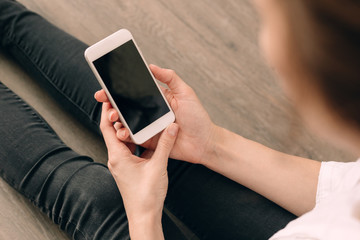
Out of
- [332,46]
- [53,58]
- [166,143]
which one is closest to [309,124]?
[332,46]

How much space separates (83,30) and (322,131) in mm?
795

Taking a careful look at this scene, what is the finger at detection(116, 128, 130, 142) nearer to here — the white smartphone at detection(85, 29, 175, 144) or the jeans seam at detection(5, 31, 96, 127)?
the white smartphone at detection(85, 29, 175, 144)

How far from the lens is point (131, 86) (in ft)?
2.12

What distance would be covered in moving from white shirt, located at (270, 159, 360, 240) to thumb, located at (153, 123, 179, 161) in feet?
0.76

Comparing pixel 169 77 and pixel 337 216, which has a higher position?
pixel 169 77

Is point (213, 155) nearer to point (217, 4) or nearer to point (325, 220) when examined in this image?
point (325, 220)

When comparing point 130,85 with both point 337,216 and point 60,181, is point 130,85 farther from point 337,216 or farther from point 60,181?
point 337,216

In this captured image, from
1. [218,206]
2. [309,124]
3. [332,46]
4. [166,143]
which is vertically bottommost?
[218,206]

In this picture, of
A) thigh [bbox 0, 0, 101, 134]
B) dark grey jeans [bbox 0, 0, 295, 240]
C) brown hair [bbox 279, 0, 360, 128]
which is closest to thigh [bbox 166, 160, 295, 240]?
dark grey jeans [bbox 0, 0, 295, 240]

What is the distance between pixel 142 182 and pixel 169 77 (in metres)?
0.21

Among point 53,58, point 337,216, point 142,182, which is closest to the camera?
point 337,216

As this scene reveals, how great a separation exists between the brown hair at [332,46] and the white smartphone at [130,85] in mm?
357

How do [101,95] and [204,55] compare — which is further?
[204,55]

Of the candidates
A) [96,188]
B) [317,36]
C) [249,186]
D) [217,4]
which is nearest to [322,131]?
[317,36]
